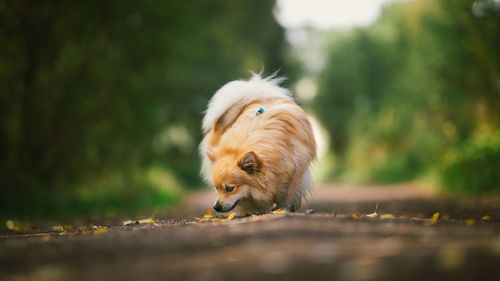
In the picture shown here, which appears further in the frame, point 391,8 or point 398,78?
point 391,8

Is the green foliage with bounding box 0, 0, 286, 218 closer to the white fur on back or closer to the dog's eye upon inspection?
the white fur on back

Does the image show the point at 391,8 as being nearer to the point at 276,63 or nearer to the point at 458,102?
the point at 276,63

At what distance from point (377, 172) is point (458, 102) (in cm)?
899

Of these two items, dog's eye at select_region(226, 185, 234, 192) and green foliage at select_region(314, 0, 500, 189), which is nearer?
dog's eye at select_region(226, 185, 234, 192)

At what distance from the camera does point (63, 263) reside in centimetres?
300

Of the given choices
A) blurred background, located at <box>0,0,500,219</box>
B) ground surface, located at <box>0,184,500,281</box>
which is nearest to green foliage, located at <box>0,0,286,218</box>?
blurred background, located at <box>0,0,500,219</box>

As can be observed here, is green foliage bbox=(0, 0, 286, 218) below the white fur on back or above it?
above

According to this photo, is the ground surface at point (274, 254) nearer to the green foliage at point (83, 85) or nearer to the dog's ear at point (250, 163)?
the dog's ear at point (250, 163)

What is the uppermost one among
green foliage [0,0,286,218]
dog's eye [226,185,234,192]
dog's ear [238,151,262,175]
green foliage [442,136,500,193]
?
green foliage [0,0,286,218]

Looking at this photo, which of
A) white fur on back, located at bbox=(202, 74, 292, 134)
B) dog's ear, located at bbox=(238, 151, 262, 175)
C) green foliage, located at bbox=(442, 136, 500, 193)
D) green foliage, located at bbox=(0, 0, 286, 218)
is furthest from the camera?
green foliage, located at bbox=(442, 136, 500, 193)

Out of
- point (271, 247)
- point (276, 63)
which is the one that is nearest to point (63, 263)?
point (271, 247)

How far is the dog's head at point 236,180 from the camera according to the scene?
5.71 meters

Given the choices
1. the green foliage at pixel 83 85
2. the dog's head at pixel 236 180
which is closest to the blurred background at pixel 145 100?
the green foliage at pixel 83 85

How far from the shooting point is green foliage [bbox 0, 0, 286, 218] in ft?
31.0
